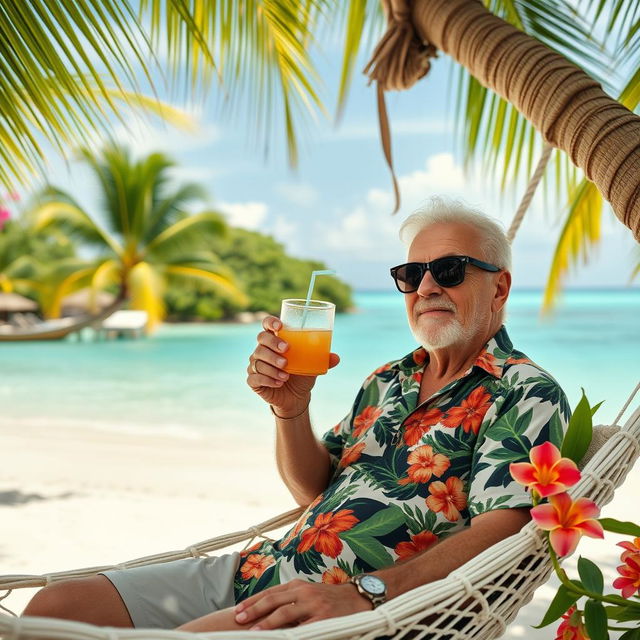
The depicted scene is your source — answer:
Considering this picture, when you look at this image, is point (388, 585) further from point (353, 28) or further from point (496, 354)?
point (353, 28)

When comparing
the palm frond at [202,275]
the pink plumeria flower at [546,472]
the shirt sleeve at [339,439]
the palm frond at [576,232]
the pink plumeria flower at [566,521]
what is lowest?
the pink plumeria flower at [566,521]

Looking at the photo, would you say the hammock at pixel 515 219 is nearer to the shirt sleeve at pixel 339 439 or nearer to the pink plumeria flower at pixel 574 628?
the pink plumeria flower at pixel 574 628

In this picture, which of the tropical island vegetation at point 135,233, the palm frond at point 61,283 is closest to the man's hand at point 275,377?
the tropical island vegetation at point 135,233

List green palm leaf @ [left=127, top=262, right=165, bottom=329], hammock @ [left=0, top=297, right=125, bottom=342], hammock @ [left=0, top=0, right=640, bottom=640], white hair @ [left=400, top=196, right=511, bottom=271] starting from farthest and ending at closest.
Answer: hammock @ [left=0, top=297, right=125, bottom=342], green palm leaf @ [left=127, top=262, right=165, bottom=329], white hair @ [left=400, top=196, right=511, bottom=271], hammock @ [left=0, top=0, right=640, bottom=640]

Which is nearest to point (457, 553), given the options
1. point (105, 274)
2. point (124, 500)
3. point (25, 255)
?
point (124, 500)

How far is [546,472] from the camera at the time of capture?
1.41m

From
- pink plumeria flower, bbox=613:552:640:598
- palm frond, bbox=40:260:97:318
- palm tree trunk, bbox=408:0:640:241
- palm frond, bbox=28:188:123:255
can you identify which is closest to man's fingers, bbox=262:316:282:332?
palm tree trunk, bbox=408:0:640:241

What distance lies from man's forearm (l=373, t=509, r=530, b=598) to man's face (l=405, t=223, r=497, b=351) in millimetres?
528

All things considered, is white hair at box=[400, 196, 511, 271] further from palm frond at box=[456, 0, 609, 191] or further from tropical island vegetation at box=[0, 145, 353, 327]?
tropical island vegetation at box=[0, 145, 353, 327]

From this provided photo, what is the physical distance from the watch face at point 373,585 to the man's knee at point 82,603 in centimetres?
60

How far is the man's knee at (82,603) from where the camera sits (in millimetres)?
1703

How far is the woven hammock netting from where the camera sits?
173cm

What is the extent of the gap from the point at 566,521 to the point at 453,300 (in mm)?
699

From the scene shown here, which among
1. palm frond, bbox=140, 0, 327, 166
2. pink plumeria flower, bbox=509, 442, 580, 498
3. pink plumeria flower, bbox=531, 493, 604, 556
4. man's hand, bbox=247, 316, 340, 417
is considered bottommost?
pink plumeria flower, bbox=531, 493, 604, 556
